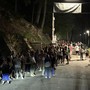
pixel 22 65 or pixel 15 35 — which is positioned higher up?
pixel 15 35

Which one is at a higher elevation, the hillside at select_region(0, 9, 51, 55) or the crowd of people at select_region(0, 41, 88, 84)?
the hillside at select_region(0, 9, 51, 55)

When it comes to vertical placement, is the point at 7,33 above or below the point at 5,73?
above

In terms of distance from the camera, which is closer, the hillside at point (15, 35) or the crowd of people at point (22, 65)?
the crowd of people at point (22, 65)

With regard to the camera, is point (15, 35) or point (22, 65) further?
point (15, 35)

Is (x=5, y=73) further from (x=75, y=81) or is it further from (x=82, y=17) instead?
(x=82, y=17)

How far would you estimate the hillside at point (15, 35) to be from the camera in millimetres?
30034

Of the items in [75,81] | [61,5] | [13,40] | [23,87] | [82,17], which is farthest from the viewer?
[82,17]

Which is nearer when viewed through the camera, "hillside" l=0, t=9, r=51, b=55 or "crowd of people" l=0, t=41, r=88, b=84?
"crowd of people" l=0, t=41, r=88, b=84

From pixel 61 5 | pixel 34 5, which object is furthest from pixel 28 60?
pixel 34 5

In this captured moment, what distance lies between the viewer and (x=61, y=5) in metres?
44.7

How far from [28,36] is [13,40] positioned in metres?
6.52

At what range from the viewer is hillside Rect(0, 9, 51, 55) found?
1182 inches

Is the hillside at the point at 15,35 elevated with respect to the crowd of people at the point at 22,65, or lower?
elevated

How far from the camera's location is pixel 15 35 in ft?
110
